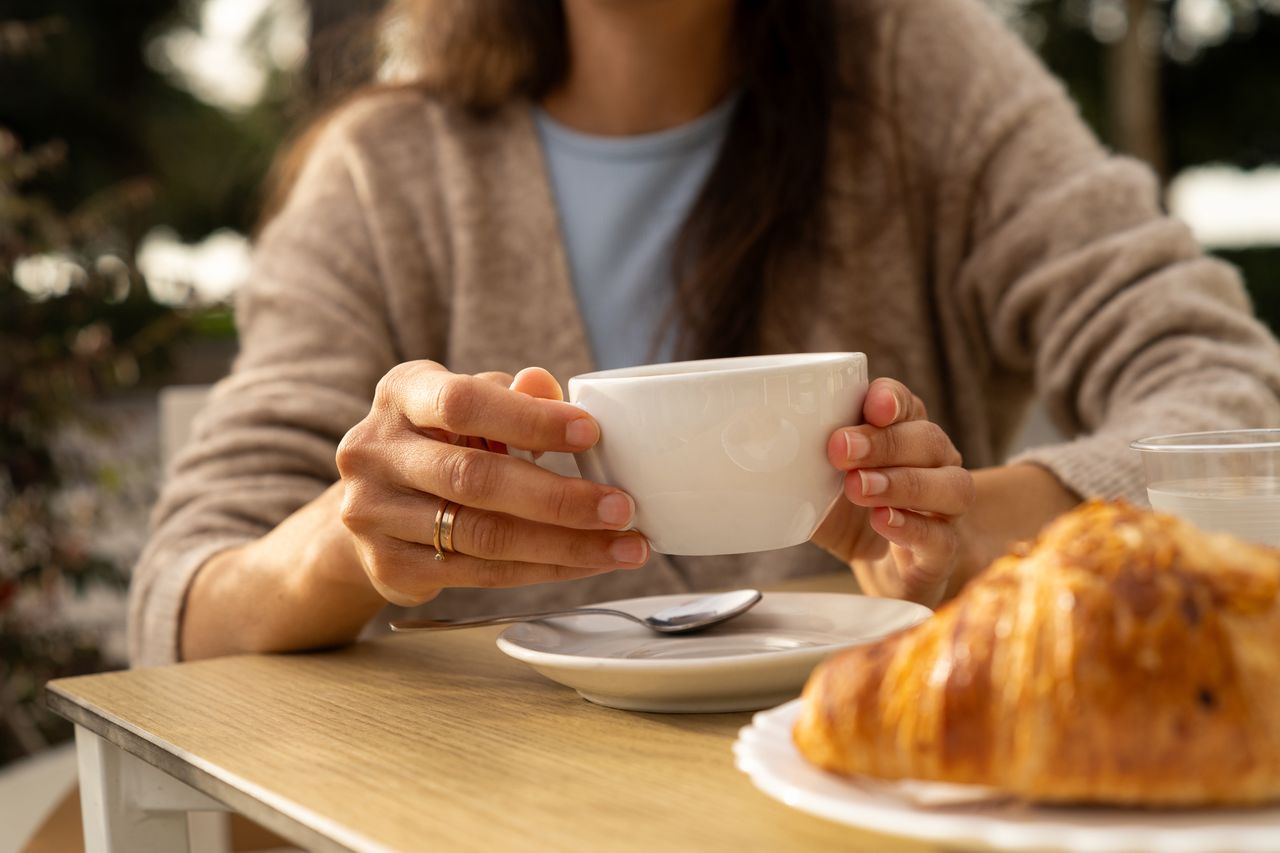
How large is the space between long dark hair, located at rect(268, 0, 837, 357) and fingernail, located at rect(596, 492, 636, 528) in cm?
79

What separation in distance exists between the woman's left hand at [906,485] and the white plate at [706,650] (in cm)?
5

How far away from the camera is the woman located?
1.29m

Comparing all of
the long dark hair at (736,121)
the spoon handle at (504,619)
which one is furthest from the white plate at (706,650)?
the long dark hair at (736,121)

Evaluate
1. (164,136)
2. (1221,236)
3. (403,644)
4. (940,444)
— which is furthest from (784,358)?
(164,136)

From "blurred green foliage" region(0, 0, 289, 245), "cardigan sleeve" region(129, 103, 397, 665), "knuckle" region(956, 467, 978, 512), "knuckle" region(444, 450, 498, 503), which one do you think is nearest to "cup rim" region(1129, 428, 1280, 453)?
"knuckle" region(956, 467, 978, 512)

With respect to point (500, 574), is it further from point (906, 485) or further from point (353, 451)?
point (906, 485)

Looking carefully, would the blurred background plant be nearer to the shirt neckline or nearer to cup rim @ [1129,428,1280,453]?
the shirt neckline

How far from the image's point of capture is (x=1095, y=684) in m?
0.42

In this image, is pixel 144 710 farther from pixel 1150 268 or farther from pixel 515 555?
pixel 1150 268

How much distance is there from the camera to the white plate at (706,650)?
2.22 ft

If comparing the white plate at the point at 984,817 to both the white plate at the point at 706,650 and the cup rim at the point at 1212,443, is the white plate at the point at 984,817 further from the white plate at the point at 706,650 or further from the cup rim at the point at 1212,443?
the cup rim at the point at 1212,443

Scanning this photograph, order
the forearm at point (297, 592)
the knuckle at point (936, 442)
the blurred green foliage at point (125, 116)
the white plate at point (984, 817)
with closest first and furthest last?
the white plate at point (984, 817) < the knuckle at point (936, 442) < the forearm at point (297, 592) < the blurred green foliage at point (125, 116)

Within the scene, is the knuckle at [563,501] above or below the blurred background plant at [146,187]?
below

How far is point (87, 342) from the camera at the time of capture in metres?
2.63
